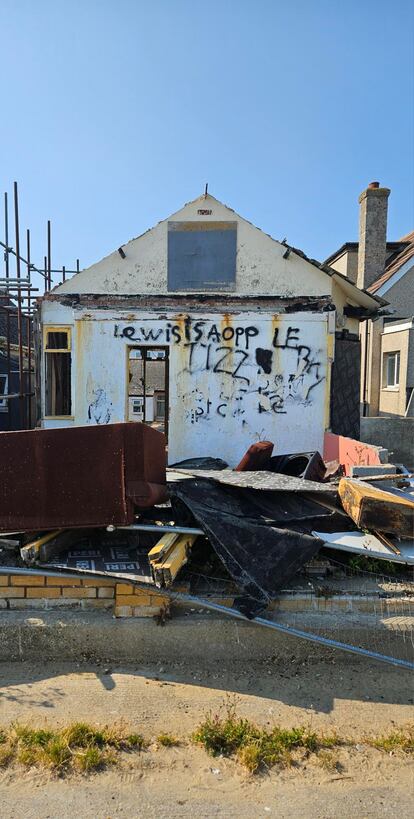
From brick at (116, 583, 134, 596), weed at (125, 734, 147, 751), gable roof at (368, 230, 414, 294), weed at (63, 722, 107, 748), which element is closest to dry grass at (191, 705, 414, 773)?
weed at (125, 734, 147, 751)

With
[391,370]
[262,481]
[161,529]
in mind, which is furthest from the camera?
[391,370]

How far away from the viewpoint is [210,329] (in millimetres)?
9242

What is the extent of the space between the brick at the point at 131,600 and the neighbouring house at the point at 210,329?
5513mm

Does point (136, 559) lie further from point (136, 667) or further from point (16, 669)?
point (16, 669)

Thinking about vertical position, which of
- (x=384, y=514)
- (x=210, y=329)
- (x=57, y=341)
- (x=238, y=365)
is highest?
(x=210, y=329)

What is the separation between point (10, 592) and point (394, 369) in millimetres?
15710

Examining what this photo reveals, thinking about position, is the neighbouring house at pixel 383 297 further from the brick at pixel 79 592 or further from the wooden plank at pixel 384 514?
the brick at pixel 79 592

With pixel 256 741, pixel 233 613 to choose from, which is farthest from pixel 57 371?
pixel 256 741

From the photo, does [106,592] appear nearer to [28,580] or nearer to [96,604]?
[96,604]

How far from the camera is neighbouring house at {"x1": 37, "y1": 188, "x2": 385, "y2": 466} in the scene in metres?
9.23

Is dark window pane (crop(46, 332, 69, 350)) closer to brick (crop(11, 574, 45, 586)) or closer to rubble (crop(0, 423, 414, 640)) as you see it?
rubble (crop(0, 423, 414, 640))

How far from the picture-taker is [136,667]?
12.5 feet

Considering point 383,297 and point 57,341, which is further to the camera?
point 383,297

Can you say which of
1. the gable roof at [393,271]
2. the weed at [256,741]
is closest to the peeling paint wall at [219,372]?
the weed at [256,741]
